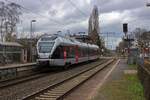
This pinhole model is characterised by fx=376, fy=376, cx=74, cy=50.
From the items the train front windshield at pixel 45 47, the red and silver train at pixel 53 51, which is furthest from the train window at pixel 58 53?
the train front windshield at pixel 45 47

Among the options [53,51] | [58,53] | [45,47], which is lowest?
[58,53]

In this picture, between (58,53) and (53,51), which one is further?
(58,53)

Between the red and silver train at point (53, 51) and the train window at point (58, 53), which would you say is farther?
the train window at point (58, 53)

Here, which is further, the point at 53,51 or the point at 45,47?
the point at 45,47

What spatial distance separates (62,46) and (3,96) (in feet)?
60.9

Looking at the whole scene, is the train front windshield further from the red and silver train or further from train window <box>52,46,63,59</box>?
train window <box>52,46,63,59</box>

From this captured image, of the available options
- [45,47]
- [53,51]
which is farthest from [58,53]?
[45,47]

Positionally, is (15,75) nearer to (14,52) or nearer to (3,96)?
(3,96)

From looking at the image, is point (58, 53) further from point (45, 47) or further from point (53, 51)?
point (45, 47)

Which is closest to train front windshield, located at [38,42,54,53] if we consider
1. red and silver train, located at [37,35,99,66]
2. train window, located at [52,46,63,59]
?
red and silver train, located at [37,35,99,66]

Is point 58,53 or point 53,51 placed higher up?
point 53,51

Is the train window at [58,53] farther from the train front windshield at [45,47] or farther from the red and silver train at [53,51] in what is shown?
the train front windshield at [45,47]

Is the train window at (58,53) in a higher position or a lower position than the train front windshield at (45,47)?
lower

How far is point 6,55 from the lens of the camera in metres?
45.2
